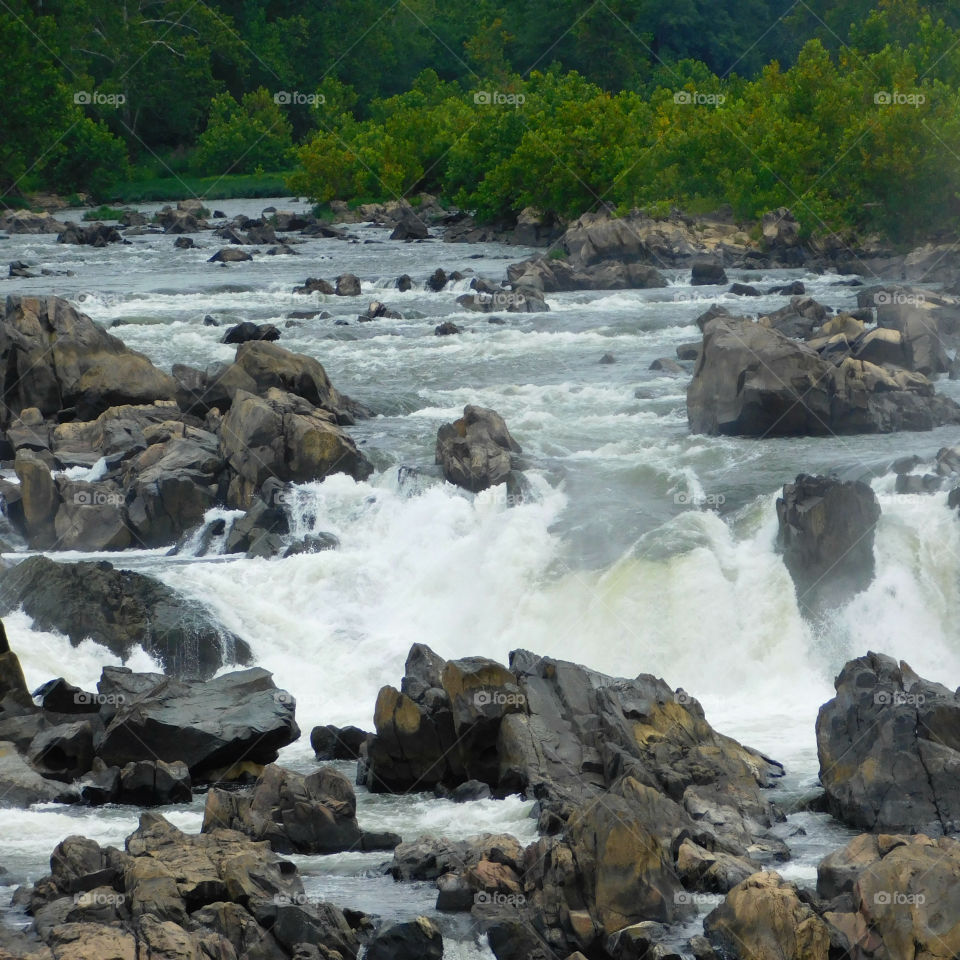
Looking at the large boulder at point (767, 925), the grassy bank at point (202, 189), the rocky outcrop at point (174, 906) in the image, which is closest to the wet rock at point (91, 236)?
the grassy bank at point (202, 189)

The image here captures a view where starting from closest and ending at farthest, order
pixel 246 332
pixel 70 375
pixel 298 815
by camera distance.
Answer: pixel 298 815 → pixel 70 375 → pixel 246 332

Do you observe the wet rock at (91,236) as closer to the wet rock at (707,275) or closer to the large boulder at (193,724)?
the wet rock at (707,275)

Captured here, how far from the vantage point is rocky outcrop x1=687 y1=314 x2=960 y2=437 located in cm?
2997

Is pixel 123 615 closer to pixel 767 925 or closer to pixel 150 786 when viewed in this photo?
pixel 150 786

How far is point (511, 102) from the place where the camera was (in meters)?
68.6

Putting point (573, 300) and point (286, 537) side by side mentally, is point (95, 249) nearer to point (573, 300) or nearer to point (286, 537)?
point (573, 300)

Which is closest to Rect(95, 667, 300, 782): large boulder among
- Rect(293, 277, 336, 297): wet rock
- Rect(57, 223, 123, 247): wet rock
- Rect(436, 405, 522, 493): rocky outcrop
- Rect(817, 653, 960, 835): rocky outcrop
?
Rect(817, 653, 960, 835): rocky outcrop

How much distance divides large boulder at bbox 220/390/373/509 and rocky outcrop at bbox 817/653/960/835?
40.5 ft

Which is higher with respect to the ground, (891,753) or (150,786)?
(891,753)

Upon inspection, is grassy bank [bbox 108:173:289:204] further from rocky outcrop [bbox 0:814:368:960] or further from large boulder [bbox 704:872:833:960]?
large boulder [bbox 704:872:833:960]

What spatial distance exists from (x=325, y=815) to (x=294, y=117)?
9242 cm

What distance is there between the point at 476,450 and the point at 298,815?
1231 cm

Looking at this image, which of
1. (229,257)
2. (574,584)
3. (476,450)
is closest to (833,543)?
(574,584)

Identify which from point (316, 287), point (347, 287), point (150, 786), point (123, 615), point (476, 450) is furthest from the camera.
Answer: point (316, 287)
